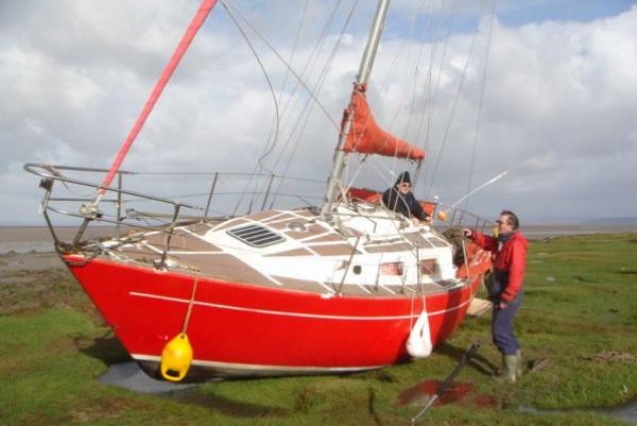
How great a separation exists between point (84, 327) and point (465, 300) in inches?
336

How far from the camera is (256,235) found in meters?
10.3

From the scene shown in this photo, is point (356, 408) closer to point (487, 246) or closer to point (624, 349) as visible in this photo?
point (487, 246)

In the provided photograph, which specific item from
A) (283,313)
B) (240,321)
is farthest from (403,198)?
(240,321)

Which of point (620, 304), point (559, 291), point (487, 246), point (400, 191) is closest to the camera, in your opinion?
point (487, 246)

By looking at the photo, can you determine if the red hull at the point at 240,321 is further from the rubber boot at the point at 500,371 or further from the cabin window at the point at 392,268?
the rubber boot at the point at 500,371

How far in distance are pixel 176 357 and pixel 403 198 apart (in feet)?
22.2

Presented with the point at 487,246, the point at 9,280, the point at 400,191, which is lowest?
the point at 9,280

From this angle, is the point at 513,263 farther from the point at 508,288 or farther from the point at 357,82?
the point at 357,82

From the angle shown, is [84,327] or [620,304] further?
[620,304]

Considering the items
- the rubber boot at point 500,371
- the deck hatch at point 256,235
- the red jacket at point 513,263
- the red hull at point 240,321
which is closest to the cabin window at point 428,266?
the red hull at point 240,321

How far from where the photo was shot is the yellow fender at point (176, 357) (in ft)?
26.0

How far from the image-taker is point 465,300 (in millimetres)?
12523

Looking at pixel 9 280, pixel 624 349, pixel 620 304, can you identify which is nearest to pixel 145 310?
pixel 624 349

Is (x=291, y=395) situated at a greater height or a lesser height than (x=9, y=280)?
greater
